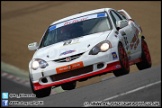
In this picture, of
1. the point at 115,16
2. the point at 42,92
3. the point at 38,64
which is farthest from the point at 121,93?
the point at 115,16

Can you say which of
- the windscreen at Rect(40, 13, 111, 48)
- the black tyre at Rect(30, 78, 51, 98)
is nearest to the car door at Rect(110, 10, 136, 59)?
the windscreen at Rect(40, 13, 111, 48)

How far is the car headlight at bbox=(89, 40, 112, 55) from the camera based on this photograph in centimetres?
871

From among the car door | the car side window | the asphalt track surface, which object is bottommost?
the asphalt track surface

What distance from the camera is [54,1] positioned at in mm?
33875

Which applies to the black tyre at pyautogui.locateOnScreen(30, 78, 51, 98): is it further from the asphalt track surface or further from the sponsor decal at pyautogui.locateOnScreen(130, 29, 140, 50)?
the sponsor decal at pyautogui.locateOnScreen(130, 29, 140, 50)

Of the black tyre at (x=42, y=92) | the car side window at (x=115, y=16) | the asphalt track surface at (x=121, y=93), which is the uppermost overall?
the car side window at (x=115, y=16)

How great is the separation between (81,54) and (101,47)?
0.38 meters

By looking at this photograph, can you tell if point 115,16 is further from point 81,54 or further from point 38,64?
point 38,64

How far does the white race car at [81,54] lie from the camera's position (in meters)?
8.65

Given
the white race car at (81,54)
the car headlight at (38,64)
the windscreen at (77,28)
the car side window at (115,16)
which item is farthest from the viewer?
the car side window at (115,16)

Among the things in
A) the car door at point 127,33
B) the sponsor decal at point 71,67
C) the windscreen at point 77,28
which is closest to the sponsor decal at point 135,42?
the car door at point 127,33

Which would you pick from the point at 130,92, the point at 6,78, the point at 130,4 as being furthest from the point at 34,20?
the point at 130,92

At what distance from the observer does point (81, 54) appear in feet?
28.5

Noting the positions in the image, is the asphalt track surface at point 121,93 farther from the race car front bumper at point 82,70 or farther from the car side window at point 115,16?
the car side window at point 115,16
